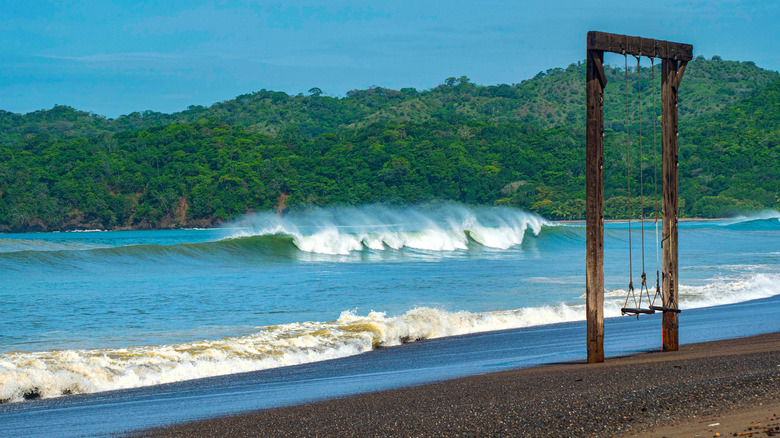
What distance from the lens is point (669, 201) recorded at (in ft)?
35.1

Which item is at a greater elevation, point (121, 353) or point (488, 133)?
point (488, 133)

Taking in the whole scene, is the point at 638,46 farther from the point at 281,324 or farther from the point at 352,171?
the point at 352,171

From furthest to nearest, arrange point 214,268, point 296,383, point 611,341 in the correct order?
point 214,268 → point 611,341 → point 296,383

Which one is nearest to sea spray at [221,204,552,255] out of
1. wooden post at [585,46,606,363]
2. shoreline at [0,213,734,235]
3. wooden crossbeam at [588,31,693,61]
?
wooden crossbeam at [588,31,693,61]

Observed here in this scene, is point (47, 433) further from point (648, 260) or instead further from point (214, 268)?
point (648, 260)

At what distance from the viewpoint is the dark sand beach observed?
20.1 feet

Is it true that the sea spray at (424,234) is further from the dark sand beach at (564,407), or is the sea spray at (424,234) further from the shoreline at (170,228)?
the shoreline at (170,228)

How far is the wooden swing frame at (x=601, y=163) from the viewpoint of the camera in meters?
9.62

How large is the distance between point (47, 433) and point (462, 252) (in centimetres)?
3637

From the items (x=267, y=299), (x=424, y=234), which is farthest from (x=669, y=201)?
(x=424, y=234)

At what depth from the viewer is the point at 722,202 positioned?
372 feet

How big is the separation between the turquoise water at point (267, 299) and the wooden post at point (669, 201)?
4.99 meters

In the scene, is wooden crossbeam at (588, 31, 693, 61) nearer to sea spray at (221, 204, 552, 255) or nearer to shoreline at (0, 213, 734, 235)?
sea spray at (221, 204, 552, 255)

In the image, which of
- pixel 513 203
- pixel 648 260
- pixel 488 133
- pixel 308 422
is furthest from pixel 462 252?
pixel 488 133
